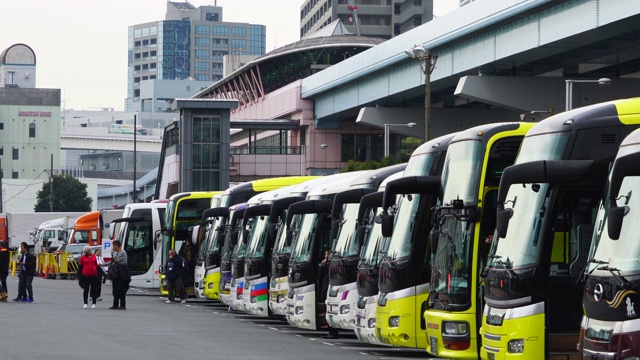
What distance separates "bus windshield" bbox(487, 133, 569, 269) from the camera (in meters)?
13.7

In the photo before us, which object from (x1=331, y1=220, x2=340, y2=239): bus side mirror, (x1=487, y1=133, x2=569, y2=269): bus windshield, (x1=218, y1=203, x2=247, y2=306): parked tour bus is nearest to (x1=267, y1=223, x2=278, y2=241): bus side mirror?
(x1=218, y1=203, x2=247, y2=306): parked tour bus

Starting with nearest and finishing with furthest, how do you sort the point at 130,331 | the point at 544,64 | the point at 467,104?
the point at 130,331 → the point at 544,64 → the point at 467,104

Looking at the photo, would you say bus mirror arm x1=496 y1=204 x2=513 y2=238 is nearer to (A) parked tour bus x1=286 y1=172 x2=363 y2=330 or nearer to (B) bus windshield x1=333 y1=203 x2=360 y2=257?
(B) bus windshield x1=333 y1=203 x2=360 y2=257

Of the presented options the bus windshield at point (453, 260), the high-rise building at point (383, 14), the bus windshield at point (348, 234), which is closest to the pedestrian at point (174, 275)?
the bus windshield at point (348, 234)

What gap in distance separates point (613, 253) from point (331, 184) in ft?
46.3

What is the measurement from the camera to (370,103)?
190 ft

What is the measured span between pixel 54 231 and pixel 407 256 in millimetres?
62556

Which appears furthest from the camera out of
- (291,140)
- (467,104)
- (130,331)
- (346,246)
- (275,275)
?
(291,140)

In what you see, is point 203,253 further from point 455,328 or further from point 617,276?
point 617,276

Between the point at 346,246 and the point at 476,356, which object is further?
the point at 346,246

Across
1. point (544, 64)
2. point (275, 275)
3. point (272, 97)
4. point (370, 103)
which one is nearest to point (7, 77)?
point (272, 97)

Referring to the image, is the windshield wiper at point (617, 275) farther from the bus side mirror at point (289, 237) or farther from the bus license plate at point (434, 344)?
the bus side mirror at point (289, 237)

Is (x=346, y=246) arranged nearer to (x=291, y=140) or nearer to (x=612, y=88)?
(x=612, y=88)

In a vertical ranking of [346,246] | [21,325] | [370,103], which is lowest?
[21,325]
